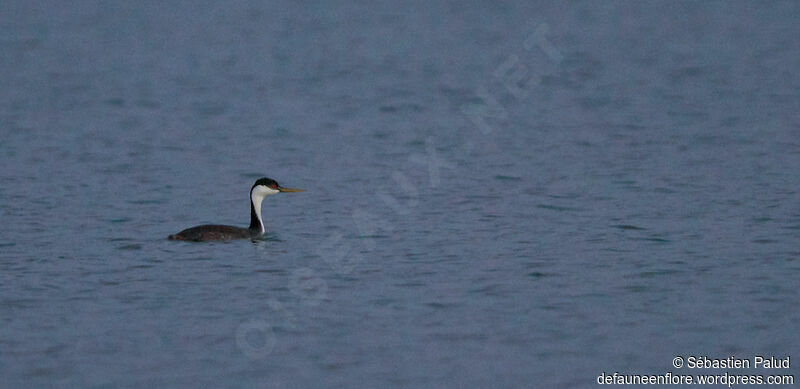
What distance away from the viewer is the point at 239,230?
17.9m

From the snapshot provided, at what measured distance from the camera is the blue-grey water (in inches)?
487

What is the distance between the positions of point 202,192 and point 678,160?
8636 millimetres

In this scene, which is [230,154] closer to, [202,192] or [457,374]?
[202,192]

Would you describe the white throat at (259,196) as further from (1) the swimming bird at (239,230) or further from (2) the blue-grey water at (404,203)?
(2) the blue-grey water at (404,203)

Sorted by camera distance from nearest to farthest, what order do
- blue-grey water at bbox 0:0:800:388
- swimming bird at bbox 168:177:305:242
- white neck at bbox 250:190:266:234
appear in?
blue-grey water at bbox 0:0:800:388 < swimming bird at bbox 168:177:305:242 < white neck at bbox 250:190:266:234

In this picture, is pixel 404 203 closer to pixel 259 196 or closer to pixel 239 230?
pixel 259 196

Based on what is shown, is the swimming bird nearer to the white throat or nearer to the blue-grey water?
the white throat

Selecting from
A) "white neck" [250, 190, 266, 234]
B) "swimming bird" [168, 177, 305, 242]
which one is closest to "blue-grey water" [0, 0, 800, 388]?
"swimming bird" [168, 177, 305, 242]

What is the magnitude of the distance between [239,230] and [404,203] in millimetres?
3444

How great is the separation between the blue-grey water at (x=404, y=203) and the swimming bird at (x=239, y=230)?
19cm

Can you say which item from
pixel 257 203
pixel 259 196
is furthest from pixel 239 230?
pixel 259 196

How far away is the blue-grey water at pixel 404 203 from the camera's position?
1238 cm

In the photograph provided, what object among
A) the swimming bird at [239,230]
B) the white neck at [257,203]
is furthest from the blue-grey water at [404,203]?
the white neck at [257,203]

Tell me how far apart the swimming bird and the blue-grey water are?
0.61ft
